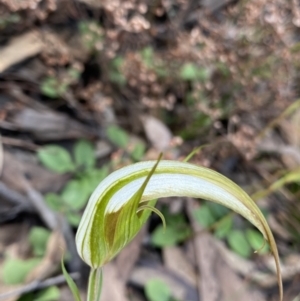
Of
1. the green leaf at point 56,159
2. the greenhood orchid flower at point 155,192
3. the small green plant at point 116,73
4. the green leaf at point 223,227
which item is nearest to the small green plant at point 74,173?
the green leaf at point 56,159

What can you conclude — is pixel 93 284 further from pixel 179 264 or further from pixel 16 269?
pixel 179 264

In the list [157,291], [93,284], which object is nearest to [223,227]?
[157,291]

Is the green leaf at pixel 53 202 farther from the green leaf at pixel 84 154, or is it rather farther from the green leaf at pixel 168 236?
the green leaf at pixel 168 236

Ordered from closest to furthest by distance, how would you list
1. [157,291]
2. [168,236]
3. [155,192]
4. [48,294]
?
[155,192]
[48,294]
[157,291]
[168,236]

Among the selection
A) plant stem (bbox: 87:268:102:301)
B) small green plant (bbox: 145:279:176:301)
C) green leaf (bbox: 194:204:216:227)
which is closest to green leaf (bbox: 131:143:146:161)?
green leaf (bbox: 194:204:216:227)

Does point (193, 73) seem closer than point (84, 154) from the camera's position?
No

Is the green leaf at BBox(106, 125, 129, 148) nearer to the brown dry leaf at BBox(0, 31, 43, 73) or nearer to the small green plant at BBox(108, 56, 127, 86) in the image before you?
the small green plant at BBox(108, 56, 127, 86)

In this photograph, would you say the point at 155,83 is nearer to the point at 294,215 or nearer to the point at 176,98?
the point at 176,98
